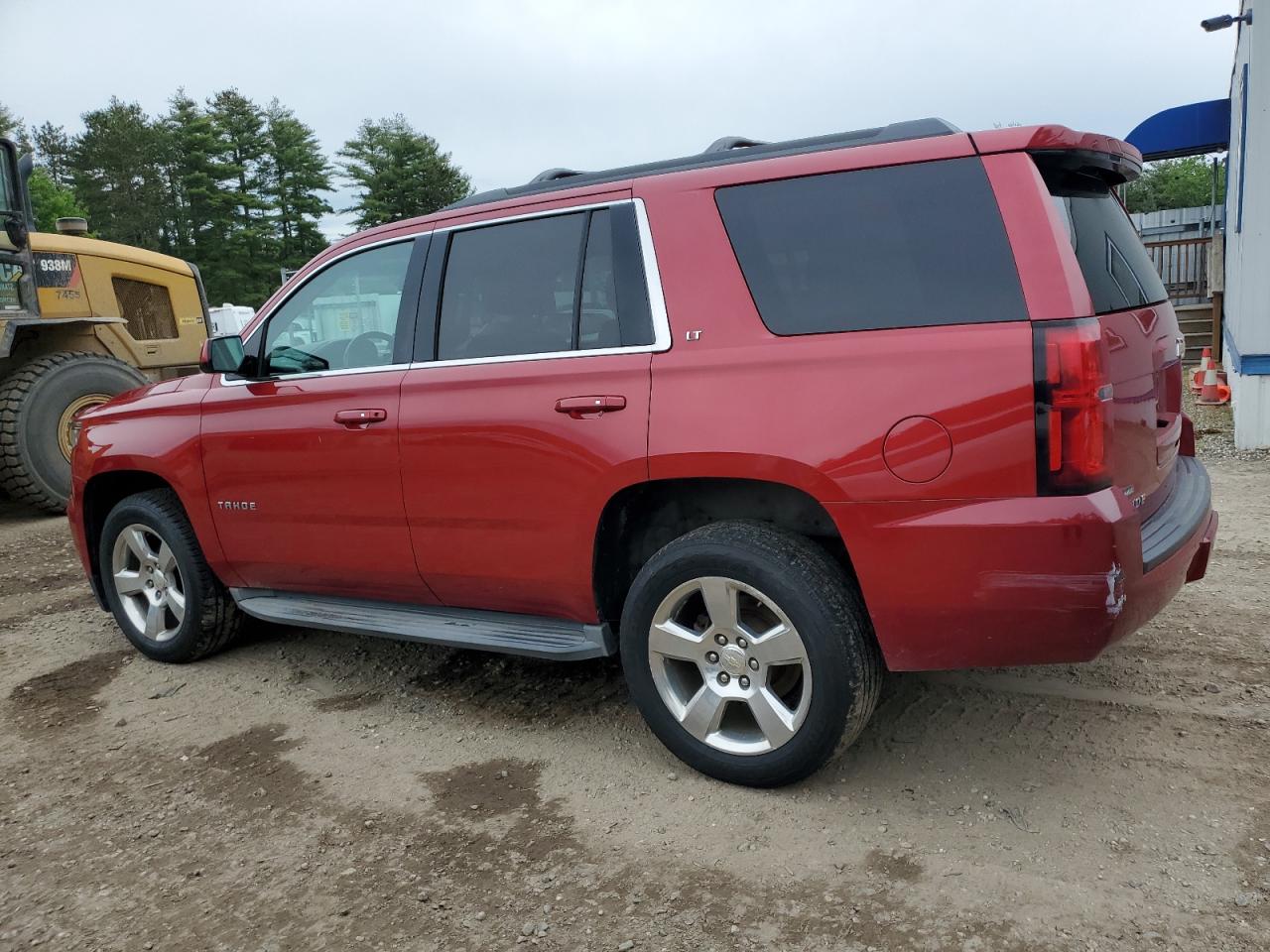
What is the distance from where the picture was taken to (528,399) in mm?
3416

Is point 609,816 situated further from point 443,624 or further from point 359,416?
point 359,416

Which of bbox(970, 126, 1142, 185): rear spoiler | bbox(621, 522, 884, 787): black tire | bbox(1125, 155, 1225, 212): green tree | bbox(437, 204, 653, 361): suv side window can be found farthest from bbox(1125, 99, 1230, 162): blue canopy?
bbox(1125, 155, 1225, 212): green tree

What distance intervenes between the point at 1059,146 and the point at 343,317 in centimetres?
272

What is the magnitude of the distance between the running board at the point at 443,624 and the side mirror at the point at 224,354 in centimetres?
101

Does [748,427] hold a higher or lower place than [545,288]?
lower

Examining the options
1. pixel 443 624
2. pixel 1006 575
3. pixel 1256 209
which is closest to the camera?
pixel 1006 575

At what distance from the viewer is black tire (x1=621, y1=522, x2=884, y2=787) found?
116 inches

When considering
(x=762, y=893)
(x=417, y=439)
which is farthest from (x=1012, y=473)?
(x=417, y=439)

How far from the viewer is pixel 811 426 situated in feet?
9.43

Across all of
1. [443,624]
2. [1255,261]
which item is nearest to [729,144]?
[443,624]

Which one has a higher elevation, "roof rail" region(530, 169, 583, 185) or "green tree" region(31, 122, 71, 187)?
"green tree" region(31, 122, 71, 187)

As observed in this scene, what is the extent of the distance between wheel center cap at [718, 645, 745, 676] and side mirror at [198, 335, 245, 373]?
2383 mm

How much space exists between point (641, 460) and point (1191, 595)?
3.09 metres

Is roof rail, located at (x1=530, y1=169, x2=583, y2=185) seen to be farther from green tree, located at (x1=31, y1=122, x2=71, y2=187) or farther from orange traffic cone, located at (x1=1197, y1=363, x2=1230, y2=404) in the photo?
green tree, located at (x1=31, y1=122, x2=71, y2=187)
